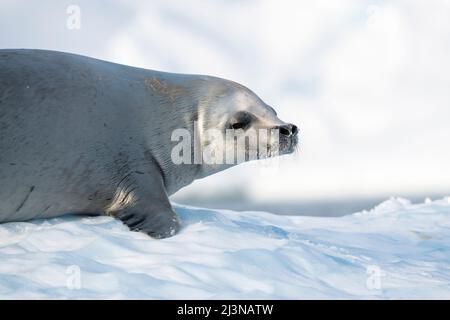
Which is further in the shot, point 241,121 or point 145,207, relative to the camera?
point 241,121

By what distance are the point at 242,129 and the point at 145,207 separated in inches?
54.6

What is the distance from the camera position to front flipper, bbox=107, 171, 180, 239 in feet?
16.1

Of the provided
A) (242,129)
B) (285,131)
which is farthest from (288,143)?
(242,129)

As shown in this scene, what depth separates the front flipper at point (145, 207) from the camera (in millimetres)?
4914

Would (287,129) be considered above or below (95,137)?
above

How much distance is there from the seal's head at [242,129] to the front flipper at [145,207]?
0.89 m

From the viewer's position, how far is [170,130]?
19.0ft

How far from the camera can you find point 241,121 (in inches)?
234

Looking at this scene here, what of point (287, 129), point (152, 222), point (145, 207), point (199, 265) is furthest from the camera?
point (287, 129)

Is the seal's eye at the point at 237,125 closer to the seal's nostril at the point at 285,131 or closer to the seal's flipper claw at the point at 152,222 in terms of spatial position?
the seal's nostril at the point at 285,131

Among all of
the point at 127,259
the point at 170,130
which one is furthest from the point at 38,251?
the point at 170,130

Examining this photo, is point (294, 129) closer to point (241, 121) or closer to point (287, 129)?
point (287, 129)

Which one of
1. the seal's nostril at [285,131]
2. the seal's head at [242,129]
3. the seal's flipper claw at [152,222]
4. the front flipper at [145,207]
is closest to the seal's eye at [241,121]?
the seal's head at [242,129]
